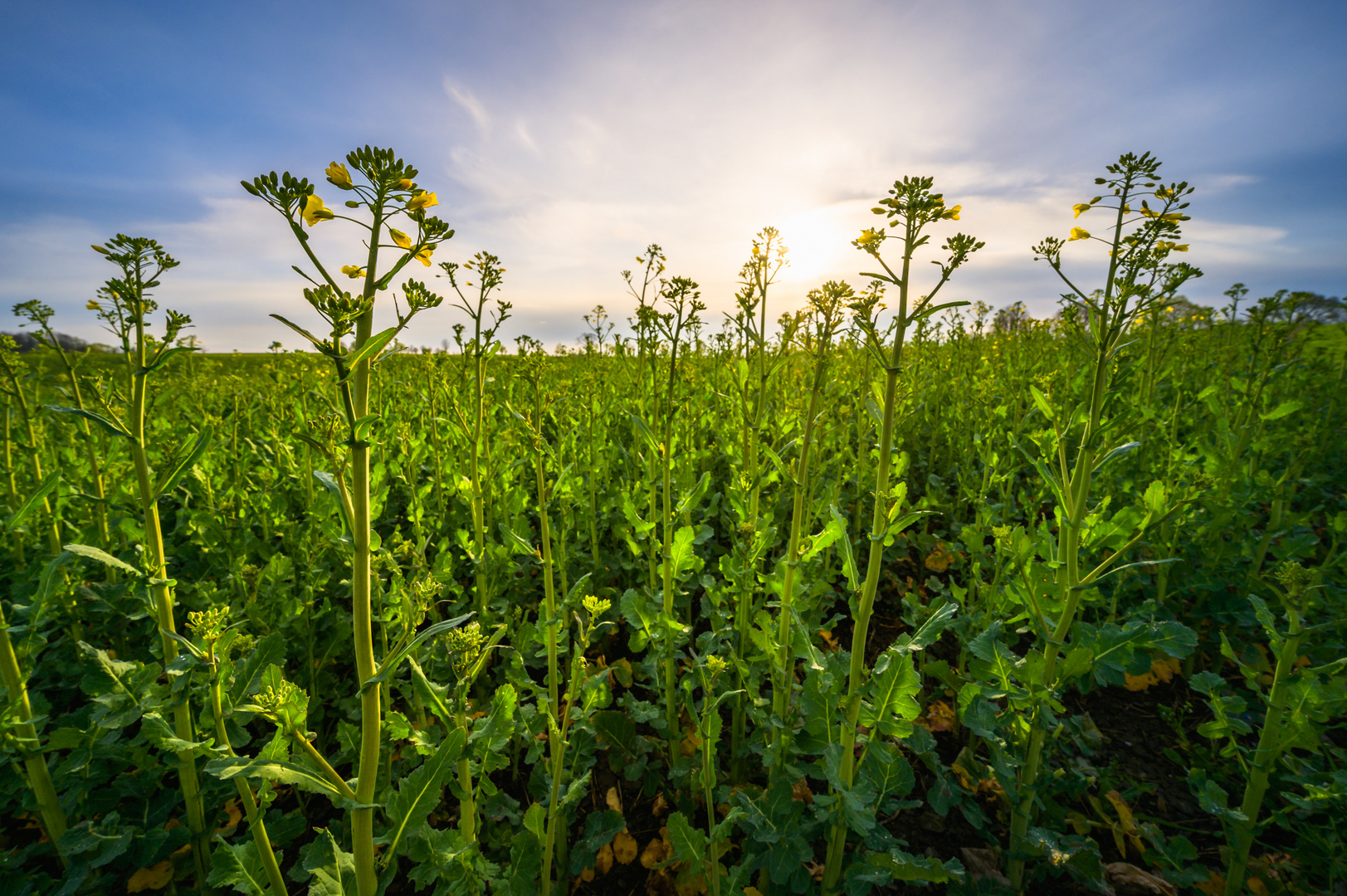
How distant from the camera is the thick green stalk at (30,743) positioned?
5.31ft

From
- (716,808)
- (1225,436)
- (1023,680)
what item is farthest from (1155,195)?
(716,808)

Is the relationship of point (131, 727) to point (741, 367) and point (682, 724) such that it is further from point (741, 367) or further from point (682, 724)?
point (741, 367)

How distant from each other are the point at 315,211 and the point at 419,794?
142 centimetres

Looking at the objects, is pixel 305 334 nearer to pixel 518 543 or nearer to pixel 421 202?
pixel 421 202

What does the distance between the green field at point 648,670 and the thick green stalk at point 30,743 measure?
0.01m

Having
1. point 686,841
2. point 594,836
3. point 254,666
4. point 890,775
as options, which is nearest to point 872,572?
point 890,775

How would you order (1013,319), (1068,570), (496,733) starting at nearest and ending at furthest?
(496,733), (1068,570), (1013,319)

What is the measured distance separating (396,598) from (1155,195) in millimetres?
3159

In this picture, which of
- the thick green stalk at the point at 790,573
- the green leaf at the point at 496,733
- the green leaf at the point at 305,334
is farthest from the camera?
the thick green stalk at the point at 790,573

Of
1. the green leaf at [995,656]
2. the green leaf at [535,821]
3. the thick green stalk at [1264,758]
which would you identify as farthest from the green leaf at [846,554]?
the thick green stalk at [1264,758]

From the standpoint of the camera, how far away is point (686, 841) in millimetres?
1785

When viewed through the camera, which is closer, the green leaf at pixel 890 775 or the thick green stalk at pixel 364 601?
the thick green stalk at pixel 364 601

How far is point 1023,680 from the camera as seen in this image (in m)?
1.83

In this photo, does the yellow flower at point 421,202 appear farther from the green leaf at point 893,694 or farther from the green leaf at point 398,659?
the green leaf at point 893,694
